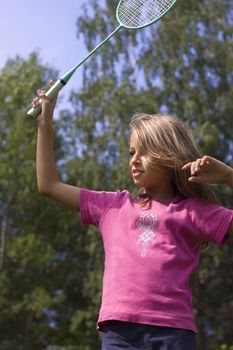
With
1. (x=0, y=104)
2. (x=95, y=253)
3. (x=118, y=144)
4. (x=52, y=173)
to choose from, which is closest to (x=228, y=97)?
(x=118, y=144)

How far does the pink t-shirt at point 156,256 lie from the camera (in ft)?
8.28

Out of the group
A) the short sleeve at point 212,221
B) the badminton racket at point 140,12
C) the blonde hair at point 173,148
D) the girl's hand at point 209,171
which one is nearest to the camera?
the girl's hand at point 209,171

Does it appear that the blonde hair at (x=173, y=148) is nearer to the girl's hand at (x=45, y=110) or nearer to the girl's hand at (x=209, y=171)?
the girl's hand at (x=209, y=171)

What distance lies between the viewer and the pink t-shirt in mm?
2522

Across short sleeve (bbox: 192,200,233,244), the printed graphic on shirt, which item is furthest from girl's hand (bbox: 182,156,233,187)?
the printed graphic on shirt

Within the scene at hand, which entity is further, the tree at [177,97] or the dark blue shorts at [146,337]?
the tree at [177,97]

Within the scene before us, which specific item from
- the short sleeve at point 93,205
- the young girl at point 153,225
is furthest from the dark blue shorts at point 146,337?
the short sleeve at point 93,205

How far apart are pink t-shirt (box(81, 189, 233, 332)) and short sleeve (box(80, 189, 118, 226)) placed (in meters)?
0.05

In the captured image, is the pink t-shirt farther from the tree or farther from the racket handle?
the tree

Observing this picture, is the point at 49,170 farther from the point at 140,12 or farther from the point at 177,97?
the point at 177,97

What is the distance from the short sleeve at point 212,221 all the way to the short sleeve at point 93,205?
35cm

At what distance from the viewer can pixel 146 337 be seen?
249cm

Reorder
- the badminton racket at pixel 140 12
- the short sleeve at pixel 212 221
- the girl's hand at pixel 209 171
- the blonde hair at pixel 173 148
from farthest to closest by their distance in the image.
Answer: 1. the badminton racket at pixel 140 12
2. the blonde hair at pixel 173 148
3. the short sleeve at pixel 212 221
4. the girl's hand at pixel 209 171

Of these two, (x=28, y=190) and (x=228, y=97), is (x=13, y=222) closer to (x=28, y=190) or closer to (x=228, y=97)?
(x=28, y=190)
